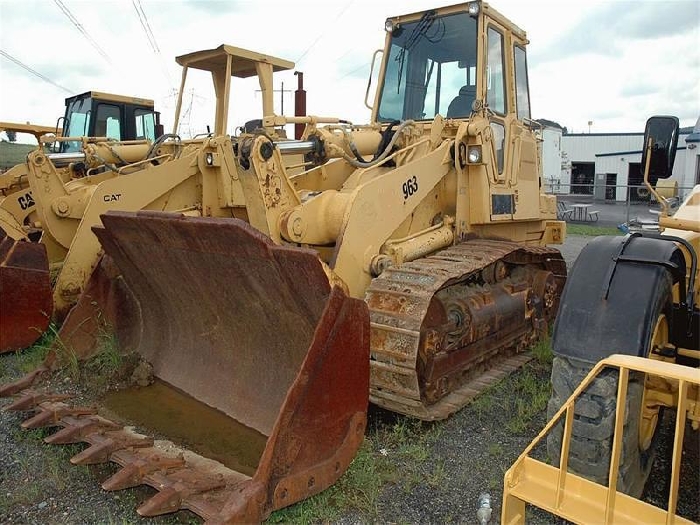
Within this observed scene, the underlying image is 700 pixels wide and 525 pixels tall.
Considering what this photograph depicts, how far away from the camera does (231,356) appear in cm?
417

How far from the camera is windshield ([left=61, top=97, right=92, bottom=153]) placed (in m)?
10.7

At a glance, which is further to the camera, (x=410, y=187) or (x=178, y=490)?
(x=410, y=187)

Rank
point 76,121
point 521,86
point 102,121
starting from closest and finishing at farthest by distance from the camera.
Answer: point 521,86 < point 102,121 < point 76,121

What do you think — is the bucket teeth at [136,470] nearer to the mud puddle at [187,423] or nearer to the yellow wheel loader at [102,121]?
the mud puddle at [187,423]

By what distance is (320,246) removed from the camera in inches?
188

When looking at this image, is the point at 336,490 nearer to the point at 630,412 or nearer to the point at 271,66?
the point at 630,412

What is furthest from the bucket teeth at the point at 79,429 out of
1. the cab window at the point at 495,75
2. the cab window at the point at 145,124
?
the cab window at the point at 145,124

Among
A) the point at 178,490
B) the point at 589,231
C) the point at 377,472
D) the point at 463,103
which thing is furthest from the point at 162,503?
the point at 589,231

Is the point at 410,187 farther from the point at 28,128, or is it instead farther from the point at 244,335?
the point at 28,128

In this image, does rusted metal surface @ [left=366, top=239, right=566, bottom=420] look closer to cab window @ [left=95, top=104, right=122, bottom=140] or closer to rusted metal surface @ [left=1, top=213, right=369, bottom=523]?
rusted metal surface @ [left=1, top=213, right=369, bottom=523]

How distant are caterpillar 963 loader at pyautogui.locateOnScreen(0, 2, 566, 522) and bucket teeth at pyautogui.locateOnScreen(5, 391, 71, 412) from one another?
18mm

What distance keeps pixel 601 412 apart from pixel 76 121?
35.8ft

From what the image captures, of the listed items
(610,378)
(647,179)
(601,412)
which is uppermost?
(647,179)

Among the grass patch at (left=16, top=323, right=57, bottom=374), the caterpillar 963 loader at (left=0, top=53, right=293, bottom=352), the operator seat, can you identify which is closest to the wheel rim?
the operator seat
